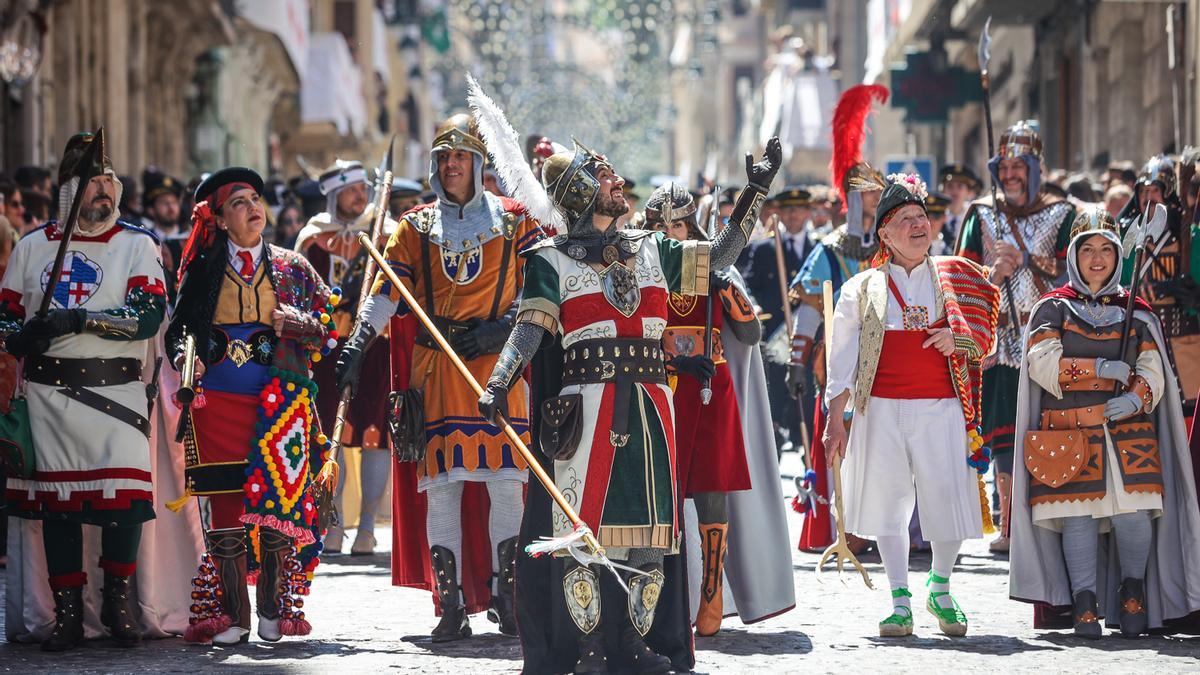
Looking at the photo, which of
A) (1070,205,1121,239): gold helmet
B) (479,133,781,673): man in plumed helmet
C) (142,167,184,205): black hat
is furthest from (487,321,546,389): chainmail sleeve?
(142,167,184,205): black hat

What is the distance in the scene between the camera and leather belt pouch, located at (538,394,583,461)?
7812mm

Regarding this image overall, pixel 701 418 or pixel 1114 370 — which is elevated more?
pixel 1114 370

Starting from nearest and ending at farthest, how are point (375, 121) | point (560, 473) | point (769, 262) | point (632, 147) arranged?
point (560, 473), point (769, 262), point (375, 121), point (632, 147)

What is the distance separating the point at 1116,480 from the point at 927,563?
260cm

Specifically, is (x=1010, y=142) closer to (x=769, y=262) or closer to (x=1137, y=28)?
(x=769, y=262)

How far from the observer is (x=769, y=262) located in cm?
1659

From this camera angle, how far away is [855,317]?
29.8ft

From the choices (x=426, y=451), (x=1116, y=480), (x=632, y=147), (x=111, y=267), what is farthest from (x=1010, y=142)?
(x=632, y=147)

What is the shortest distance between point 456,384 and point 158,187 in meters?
5.76

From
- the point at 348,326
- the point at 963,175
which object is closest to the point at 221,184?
the point at 348,326

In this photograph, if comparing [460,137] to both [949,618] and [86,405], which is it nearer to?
[86,405]

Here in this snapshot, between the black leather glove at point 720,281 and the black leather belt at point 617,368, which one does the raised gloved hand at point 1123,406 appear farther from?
the black leather belt at point 617,368

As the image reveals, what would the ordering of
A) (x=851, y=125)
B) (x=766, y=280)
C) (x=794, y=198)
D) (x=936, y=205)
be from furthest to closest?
(x=766, y=280) < (x=794, y=198) < (x=936, y=205) < (x=851, y=125)

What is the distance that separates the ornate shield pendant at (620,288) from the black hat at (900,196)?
1622 millimetres
